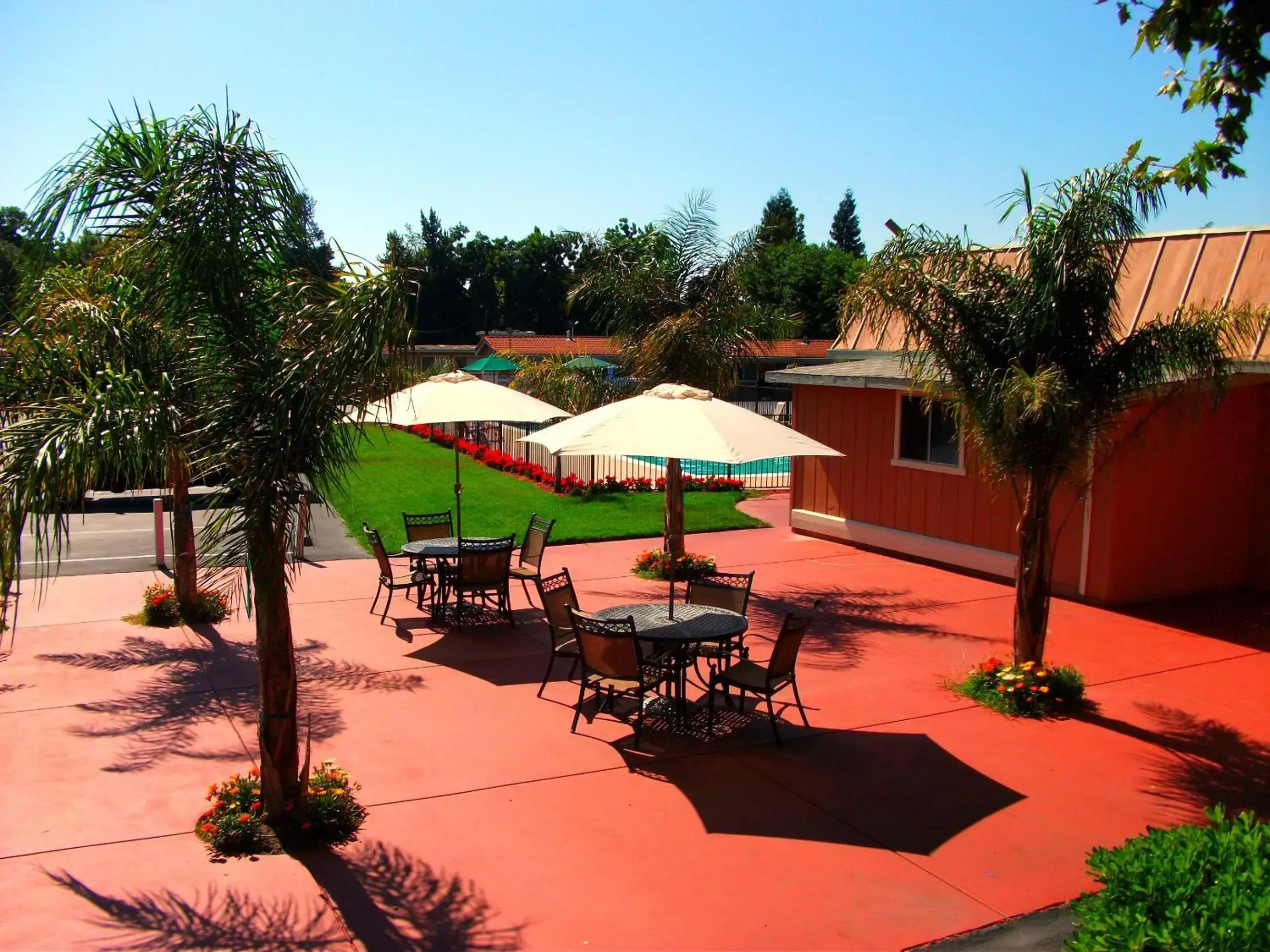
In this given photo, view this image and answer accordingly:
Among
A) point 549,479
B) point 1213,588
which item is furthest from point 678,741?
point 549,479

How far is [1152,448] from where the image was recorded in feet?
36.7

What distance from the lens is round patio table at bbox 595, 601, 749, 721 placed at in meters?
7.22

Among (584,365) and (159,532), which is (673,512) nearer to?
(584,365)

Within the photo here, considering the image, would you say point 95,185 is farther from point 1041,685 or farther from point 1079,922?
point 1041,685

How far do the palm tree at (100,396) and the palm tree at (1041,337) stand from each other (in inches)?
214

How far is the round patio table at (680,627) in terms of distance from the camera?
23.7 ft

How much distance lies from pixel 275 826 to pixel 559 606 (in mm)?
3188

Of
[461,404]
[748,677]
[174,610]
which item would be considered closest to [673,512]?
[461,404]

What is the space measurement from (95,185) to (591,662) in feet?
14.1

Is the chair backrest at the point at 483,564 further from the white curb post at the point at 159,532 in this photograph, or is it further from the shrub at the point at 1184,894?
the shrub at the point at 1184,894

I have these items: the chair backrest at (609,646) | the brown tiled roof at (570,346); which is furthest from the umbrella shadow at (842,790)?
the brown tiled roof at (570,346)

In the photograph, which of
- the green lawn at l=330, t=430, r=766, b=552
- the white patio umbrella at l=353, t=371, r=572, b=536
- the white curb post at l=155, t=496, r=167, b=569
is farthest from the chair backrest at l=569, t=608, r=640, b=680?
the white curb post at l=155, t=496, r=167, b=569

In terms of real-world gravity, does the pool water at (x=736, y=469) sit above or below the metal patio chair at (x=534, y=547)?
above

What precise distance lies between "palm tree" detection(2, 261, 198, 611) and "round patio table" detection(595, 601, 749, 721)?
335 centimetres
